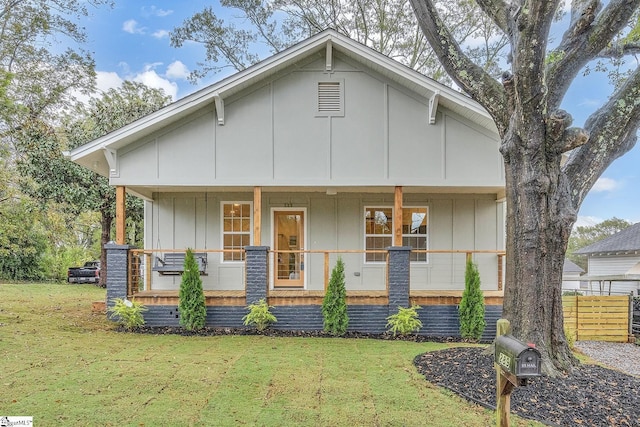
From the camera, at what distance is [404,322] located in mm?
7547

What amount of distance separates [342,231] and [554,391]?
5947 millimetres

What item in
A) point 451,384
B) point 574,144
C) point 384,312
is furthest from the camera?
point 384,312

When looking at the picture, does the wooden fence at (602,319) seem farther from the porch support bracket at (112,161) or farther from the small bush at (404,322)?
the porch support bracket at (112,161)

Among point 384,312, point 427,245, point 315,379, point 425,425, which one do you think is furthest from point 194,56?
point 425,425

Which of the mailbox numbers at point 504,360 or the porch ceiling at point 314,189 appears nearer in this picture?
the mailbox numbers at point 504,360

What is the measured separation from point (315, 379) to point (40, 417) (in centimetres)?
294

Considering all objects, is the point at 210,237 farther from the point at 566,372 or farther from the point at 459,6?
the point at 459,6

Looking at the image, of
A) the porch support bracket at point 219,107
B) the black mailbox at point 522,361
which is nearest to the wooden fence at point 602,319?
the black mailbox at point 522,361

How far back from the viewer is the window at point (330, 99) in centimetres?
831

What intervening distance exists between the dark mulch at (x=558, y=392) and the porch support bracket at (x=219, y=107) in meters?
6.06

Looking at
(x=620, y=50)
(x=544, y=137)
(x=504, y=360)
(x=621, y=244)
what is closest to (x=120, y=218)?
(x=504, y=360)

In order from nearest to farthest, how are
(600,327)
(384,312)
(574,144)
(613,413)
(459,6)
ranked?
(613,413) → (574,144) → (384,312) → (600,327) → (459,6)

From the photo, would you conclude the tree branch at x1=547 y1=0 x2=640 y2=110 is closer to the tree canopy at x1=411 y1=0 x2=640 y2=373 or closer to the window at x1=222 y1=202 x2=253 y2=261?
the tree canopy at x1=411 y1=0 x2=640 y2=373

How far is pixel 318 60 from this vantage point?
841 centimetres
